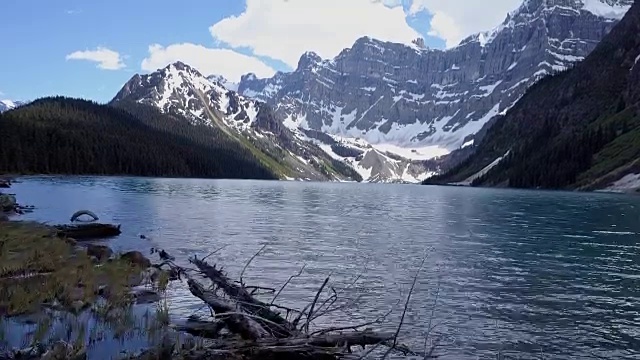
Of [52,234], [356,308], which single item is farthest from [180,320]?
[52,234]

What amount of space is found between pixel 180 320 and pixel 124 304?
9.05ft

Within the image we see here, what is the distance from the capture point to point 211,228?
187 feet

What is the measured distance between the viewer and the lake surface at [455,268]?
2098 cm

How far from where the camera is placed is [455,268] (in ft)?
116

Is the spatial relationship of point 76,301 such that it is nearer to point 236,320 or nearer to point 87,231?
point 236,320

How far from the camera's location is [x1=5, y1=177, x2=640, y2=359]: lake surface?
68.8ft

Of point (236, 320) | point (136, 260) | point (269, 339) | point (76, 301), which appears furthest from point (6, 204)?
point (269, 339)

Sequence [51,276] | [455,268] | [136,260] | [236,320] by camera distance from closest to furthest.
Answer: [236,320] < [51,276] < [136,260] < [455,268]

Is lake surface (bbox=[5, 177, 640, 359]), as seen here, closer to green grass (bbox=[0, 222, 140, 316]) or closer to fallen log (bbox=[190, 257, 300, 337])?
fallen log (bbox=[190, 257, 300, 337])

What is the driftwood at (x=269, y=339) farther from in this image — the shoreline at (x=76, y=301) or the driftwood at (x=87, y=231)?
the driftwood at (x=87, y=231)

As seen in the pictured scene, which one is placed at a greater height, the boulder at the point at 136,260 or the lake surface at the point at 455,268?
the boulder at the point at 136,260

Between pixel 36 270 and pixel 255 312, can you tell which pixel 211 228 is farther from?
pixel 255 312

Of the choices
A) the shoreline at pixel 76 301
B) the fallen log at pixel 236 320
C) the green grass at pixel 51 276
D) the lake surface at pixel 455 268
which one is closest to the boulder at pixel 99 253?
the shoreline at pixel 76 301

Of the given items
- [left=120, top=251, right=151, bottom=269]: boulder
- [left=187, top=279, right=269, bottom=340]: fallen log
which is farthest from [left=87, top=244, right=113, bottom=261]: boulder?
[left=187, top=279, right=269, bottom=340]: fallen log
